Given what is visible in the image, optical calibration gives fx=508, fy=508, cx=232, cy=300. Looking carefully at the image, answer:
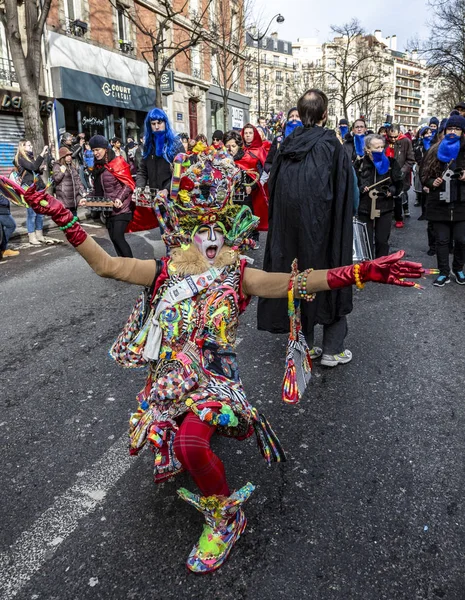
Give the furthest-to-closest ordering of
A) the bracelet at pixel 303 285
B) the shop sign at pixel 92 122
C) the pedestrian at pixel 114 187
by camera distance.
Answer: the shop sign at pixel 92 122 < the pedestrian at pixel 114 187 < the bracelet at pixel 303 285

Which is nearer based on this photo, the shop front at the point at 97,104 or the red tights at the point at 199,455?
the red tights at the point at 199,455

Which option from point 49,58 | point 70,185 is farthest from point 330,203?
point 49,58

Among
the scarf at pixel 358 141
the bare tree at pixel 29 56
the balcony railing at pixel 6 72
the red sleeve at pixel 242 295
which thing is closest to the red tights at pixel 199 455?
the red sleeve at pixel 242 295

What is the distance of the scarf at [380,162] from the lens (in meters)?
6.32

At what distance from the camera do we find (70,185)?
975 cm

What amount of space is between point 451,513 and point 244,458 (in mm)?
1095

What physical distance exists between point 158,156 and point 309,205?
3449mm

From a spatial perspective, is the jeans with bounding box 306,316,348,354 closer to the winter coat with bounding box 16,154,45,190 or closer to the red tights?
the red tights

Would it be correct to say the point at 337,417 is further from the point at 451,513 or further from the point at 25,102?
the point at 25,102

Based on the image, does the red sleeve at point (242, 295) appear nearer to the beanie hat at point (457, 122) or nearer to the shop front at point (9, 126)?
the beanie hat at point (457, 122)

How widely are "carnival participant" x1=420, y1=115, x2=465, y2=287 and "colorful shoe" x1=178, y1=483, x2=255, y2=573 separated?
494cm

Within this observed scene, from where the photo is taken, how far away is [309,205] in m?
3.54

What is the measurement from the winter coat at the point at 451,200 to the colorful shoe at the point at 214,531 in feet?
16.2

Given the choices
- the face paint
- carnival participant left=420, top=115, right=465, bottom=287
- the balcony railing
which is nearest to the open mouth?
the face paint
